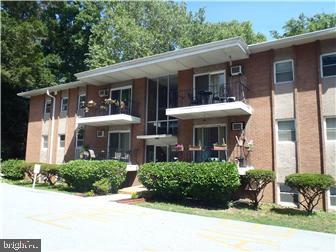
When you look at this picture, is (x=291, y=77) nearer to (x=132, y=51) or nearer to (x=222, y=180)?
(x=222, y=180)

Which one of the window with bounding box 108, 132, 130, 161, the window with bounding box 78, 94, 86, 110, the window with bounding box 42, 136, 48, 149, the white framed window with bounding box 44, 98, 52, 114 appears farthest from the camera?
the white framed window with bounding box 44, 98, 52, 114

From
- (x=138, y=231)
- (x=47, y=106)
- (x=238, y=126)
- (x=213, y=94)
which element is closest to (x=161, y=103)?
(x=213, y=94)

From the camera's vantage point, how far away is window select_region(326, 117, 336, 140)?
14.0 m

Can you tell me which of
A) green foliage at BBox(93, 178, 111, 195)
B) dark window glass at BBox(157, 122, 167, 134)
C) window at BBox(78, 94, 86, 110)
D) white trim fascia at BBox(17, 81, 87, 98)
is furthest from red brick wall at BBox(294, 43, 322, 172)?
window at BBox(78, 94, 86, 110)

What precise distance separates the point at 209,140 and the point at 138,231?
29.6 ft

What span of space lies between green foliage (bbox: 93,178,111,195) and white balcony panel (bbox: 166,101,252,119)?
16.0ft

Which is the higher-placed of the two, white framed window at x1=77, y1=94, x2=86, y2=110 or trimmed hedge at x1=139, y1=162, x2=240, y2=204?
white framed window at x1=77, y1=94, x2=86, y2=110

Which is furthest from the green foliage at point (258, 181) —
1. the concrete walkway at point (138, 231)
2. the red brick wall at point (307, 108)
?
the concrete walkway at point (138, 231)

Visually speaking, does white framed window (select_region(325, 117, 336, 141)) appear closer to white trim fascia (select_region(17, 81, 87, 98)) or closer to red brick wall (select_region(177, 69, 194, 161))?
red brick wall (select_region(177, 69, 194, 161))

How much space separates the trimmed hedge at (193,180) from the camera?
44.4 ft

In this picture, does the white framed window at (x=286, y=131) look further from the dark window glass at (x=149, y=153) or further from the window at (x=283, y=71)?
the dark window glass at (x=149, y=153)

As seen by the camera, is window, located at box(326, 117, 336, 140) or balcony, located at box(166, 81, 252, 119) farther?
balcony, located at box(166, 81, 252, 119)

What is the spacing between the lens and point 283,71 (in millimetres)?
15672

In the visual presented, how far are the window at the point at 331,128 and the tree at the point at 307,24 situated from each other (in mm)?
19283
